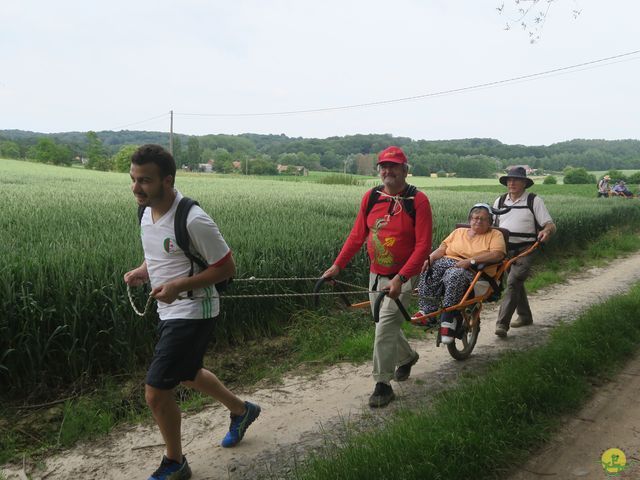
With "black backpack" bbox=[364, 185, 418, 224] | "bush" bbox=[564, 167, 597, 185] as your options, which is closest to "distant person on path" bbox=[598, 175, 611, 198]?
"black backpack" bbox=[364, 185, 418, 224]

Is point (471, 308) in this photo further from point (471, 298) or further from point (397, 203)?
point (397, 203)

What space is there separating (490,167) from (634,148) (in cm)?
2334

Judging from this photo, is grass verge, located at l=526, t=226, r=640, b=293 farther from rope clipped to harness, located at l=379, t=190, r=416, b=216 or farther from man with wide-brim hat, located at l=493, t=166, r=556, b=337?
rope clipped to harness, located at l=379, t=190, r=416, b=216

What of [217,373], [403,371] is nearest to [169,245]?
[217,373]

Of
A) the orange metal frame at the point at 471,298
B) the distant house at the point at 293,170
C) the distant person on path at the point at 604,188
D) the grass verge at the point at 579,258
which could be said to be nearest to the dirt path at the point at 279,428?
the orange metal frame at the point at 471,298

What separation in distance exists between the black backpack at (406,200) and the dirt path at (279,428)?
4.85 ft

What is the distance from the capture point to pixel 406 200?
408 centimetres

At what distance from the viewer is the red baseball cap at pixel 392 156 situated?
13.1ft

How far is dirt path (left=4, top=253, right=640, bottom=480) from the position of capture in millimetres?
3289

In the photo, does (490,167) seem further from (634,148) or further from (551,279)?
(551,279)

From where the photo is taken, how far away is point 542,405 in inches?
144

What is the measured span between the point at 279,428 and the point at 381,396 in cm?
83

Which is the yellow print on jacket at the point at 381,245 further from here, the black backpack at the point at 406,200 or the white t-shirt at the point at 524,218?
the white t-shirt at the point at 524,218

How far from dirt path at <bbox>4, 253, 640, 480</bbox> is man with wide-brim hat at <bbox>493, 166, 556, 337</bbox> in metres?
0.62
